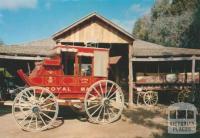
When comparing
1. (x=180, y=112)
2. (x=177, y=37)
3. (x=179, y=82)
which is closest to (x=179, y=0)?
(x=177, y=37)

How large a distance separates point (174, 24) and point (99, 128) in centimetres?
2927

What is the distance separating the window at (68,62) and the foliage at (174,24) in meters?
25.1

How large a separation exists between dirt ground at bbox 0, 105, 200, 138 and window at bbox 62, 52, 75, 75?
2.24 metres

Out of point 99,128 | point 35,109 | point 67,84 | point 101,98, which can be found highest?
point 67,84

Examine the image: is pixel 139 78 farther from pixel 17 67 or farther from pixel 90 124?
pixel 17 67

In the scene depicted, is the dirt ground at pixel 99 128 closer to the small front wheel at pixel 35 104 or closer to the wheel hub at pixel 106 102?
the small front wheel at pixel 35 104

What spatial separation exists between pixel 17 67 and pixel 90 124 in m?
13.0

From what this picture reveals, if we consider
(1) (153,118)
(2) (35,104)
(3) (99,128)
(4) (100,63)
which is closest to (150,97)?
(1) (153,118)

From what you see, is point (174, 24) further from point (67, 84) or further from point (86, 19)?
point (67, 84)

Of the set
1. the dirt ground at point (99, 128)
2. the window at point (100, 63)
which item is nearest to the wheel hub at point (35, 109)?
the dirt ground at point (99, 128)

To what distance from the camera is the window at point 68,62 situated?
12906 millimetres

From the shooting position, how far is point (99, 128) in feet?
40.8

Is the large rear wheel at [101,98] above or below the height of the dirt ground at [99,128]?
above

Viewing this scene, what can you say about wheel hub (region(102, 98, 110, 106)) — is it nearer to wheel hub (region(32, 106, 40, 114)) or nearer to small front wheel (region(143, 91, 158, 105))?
wheel hub (region(32, 106, 40, 114))
